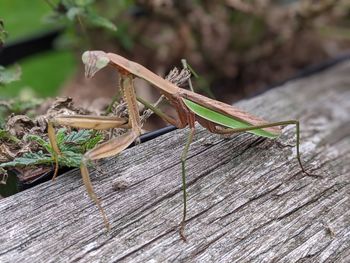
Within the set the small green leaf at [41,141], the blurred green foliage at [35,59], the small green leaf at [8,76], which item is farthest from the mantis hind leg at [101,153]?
the blurred green foliage at [35,59]

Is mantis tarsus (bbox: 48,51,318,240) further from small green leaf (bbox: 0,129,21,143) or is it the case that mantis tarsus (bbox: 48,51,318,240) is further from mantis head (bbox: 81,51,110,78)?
small green leaf (bbox: 0,129,21,143)

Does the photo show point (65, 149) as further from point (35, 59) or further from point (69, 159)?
point (35, 59)

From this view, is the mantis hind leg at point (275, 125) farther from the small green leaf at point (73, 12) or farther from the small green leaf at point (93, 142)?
the small green leaf at point (73, 12)

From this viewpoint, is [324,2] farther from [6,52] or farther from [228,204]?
[6,52]

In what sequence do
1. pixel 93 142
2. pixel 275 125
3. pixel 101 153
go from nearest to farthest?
pixel 101 153 < pixel 93 142 < pixel 275 125

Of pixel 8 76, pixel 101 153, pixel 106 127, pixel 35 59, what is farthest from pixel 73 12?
pixel 35 59

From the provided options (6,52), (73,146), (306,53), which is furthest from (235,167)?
(6,52)

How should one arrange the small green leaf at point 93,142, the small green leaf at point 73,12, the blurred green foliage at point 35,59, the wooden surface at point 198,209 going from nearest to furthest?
1. the wooden surface at point 198,209
2. the small green leaf at point 93,142
3. the small green leaf at point 73,12
4. the blurred green foliage at point 35,59
